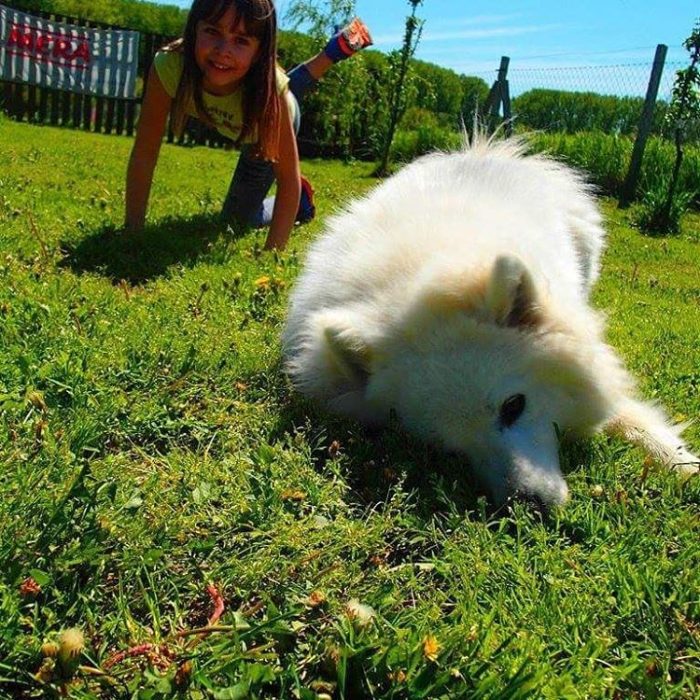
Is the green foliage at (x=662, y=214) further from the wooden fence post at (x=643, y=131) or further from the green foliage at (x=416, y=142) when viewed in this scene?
the green foliage at (x=416, y=142)

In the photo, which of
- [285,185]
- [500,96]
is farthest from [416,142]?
[285,185]

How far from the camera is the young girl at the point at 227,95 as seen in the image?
4.94m

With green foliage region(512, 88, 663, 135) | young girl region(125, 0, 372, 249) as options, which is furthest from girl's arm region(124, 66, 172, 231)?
green foliage region(512, 88, 663, 135)

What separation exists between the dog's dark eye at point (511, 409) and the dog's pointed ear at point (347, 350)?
52 centimetres

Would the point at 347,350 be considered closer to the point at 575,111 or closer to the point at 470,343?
the point at 470,343

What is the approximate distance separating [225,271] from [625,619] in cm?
330

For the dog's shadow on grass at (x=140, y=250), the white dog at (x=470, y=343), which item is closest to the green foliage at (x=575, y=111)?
the dog's shadow on grass at (x=140, y=250)

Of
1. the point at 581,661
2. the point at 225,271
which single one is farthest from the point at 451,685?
the point at 225,271

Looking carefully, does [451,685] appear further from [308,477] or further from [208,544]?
[308,477]

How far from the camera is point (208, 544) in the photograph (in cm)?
185

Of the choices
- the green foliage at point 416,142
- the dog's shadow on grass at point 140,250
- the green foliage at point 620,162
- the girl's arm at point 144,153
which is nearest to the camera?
the dog's shadow on grass at point 140,250

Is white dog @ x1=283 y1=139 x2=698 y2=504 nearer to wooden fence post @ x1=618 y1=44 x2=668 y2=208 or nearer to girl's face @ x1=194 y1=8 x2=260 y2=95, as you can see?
girl's face @ x1=194 y1=8 x2=260 y2=95

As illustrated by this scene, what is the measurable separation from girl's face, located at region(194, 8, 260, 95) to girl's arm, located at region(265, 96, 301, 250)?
504 millimetres

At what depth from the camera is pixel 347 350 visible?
2701mm
